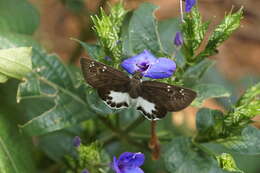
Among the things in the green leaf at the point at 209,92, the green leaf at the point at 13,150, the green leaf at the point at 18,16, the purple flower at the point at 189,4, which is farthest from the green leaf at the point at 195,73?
the green leaf at the point at 18,16

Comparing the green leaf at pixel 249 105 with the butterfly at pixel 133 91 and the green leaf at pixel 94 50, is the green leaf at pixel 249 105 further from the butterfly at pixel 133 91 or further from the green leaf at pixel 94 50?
the green leaf at pixel 94 50

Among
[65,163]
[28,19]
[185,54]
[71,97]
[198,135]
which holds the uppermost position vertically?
[28,19]

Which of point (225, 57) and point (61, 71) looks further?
point (225, 57)

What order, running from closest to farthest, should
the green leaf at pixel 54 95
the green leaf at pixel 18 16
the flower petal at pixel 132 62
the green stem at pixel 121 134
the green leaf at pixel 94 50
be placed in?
the flower petal at pixel 132 62 < the green leaf at pixel 94 50 < the green leaf at pixel 54 95 < the green stem at pixel 121 134 < the green leaf at pixel 18 16

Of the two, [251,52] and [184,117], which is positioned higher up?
[251,52]

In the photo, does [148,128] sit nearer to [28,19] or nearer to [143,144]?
[143,144]

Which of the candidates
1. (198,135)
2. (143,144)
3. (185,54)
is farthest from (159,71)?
(143,144)
